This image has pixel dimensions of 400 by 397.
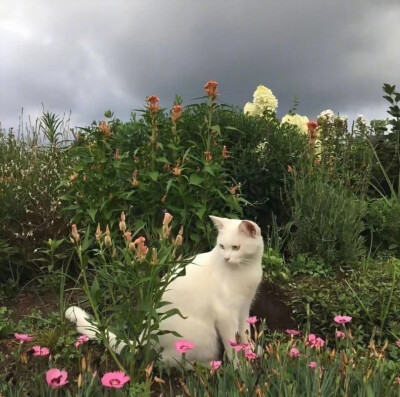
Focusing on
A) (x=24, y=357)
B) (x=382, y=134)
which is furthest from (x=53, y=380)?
(x=382, y=134)

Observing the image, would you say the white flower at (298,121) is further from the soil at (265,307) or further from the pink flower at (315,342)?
the pink flower at (315,342)

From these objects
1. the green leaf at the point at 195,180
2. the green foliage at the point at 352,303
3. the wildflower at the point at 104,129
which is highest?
the wildflower at the point at 104,129

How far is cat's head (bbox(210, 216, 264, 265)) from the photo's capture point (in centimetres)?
340

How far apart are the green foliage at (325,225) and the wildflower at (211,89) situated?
1.48 metres

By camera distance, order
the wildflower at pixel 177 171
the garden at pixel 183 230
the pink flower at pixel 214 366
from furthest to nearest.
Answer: the wildflower at pixel 177 171, the garden at pixel 183 230, the pink flower at pixel 214 366

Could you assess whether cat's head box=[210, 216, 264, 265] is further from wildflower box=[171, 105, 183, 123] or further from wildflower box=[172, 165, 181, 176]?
wildflower box=[171, 105, 183, 123]

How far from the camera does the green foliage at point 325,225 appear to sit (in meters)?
5.47

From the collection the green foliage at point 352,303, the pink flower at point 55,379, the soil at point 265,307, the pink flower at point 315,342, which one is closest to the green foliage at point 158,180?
the soil at point 265,307

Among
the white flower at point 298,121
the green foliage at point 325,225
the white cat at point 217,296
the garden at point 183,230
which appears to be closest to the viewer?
the white cat at point 217,296

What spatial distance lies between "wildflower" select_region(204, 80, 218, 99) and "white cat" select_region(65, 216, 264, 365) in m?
1.63

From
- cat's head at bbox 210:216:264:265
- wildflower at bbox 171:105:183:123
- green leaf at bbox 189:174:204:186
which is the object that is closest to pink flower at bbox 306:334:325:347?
cat's head at bbox 210:216:264:265

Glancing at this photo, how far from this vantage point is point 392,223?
661 centimetres

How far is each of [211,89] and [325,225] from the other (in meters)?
1.83

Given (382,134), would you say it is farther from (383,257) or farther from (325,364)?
(325,364)
